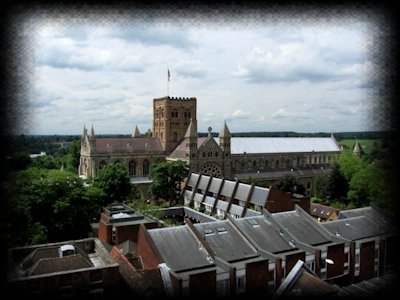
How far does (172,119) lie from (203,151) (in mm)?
5609

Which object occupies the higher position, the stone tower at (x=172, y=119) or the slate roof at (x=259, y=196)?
the stone tower at (x=172, y=119)

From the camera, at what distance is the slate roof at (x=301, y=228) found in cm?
1092

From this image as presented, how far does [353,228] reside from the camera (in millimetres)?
11375

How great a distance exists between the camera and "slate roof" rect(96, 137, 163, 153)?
90.8ft

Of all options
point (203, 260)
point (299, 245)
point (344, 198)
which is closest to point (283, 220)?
point (299, 245)

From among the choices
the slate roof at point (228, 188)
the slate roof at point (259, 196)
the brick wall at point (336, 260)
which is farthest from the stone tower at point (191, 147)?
the brick wall at point (336, 260)

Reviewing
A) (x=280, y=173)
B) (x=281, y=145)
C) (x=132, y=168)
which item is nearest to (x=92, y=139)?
(x=132, y=168)

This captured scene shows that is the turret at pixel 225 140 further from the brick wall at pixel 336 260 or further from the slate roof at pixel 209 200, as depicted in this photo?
the brick wall at pixel 336 260

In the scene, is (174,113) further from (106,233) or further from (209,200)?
(106,233)

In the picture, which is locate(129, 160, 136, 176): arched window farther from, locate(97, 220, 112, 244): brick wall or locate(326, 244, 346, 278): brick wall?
locate(326, 244, 346, 278): brick wall

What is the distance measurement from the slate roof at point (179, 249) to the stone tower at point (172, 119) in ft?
68.2

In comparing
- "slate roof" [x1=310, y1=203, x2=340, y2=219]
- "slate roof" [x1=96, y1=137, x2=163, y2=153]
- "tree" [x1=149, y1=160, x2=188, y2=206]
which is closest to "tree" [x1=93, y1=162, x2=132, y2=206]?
"tree" [x1=149, y1=160, x2=188, y2=206]

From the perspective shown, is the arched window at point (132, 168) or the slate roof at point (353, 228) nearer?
the slate roof at point (353, 228)

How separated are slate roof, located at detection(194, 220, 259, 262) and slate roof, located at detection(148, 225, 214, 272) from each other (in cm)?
48
